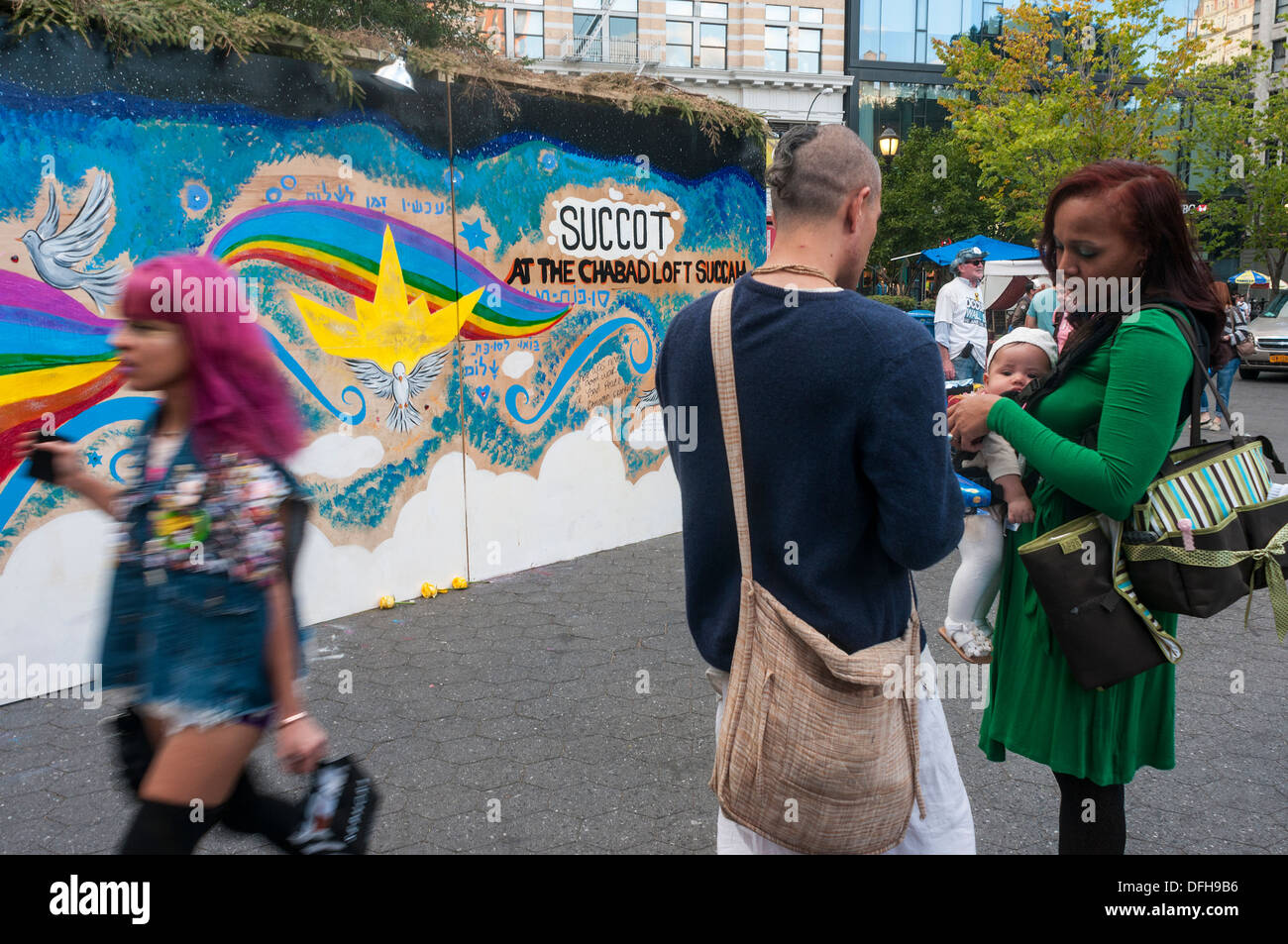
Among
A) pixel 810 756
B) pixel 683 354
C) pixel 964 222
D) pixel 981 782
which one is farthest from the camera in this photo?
pixel 964 222

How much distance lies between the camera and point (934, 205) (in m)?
32.5

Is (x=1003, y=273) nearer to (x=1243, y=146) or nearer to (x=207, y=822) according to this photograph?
(x=1243, y=146)

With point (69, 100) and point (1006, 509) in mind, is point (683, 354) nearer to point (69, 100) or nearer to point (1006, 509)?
point (1006, 509)

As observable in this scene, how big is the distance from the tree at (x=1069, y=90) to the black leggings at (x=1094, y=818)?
78.0 ft

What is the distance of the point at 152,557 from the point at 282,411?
0.43 m

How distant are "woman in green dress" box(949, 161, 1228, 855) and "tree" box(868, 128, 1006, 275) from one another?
3102 cm

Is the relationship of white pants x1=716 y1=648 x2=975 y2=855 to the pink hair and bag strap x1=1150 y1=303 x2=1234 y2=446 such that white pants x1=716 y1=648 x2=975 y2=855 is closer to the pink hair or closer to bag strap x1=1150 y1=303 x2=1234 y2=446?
bag strap x1=1150 y1=303 x2=1234 y2=446

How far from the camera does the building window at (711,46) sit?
1565 inches

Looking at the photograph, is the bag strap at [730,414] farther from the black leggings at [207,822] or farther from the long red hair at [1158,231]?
the black leggings at [207,822]

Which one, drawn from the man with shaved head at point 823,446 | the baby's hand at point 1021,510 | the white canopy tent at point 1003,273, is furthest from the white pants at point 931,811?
the white canopy tent at point 1003,273

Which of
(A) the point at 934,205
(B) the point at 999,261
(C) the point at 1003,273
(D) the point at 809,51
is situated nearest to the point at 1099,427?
(C) the point at 1003,273
